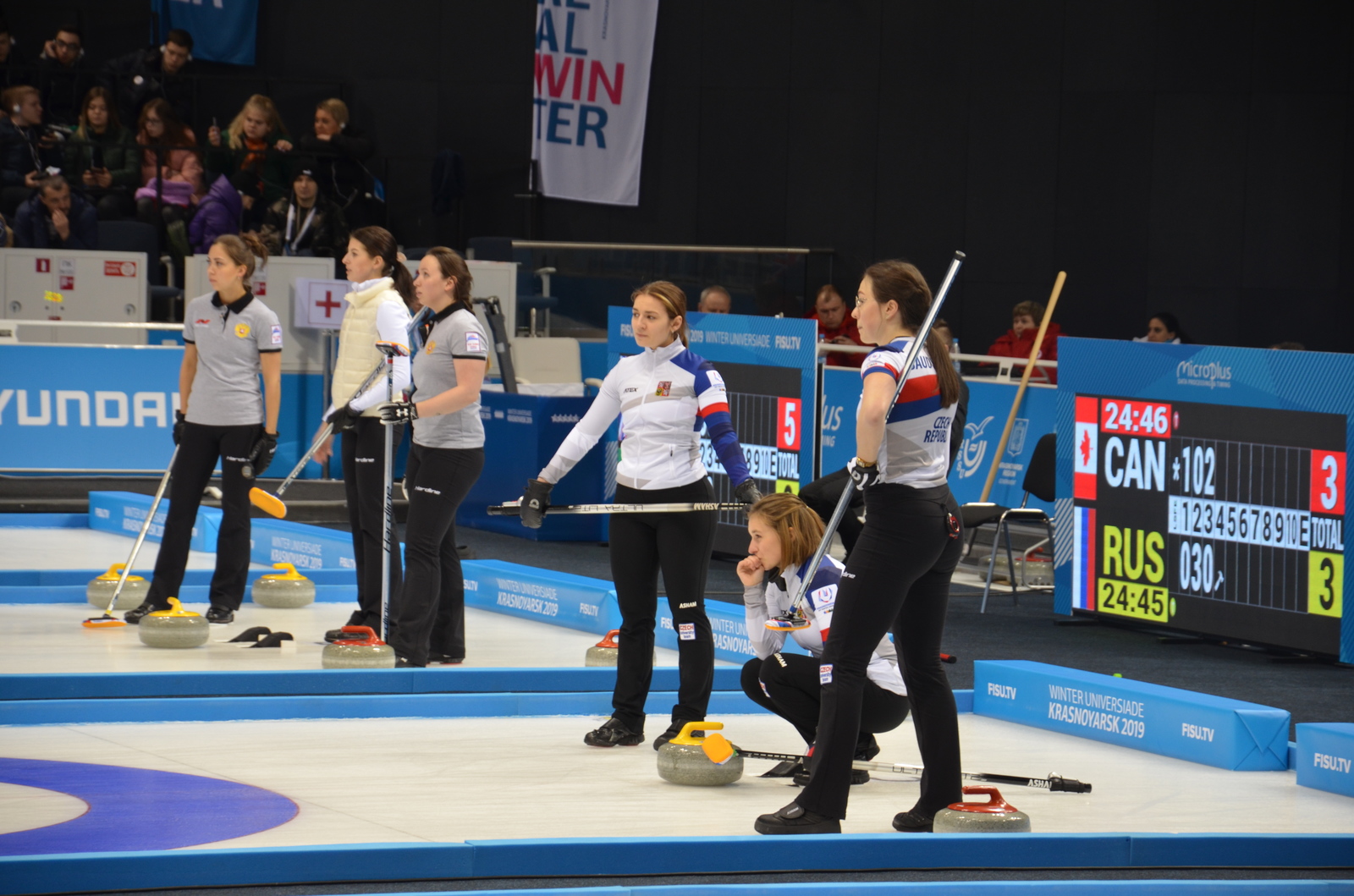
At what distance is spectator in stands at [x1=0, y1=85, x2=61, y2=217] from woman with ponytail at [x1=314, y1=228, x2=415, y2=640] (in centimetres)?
751

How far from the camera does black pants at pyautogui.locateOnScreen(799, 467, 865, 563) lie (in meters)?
6.36

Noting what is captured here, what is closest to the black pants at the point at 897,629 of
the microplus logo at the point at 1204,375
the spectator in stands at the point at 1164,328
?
the microplus logo at the point at 1204,375

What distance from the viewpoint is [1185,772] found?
18.5 feet

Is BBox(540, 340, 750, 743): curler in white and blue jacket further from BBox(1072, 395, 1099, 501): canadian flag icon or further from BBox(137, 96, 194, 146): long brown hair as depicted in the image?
BBox(137, 96, 194, 146): long brown hair

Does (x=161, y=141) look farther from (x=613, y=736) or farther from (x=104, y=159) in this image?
(x=613, y=736)

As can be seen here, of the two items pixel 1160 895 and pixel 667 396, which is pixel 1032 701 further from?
pixel 1160 895

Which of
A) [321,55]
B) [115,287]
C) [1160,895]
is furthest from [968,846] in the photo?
[321,55]

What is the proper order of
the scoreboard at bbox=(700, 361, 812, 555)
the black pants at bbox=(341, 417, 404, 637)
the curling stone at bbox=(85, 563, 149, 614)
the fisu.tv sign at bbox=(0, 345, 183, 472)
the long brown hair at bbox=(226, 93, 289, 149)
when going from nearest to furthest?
1. the black pants at bbox=(341, 417, 404, 637)
2. the curling stone at bbox=(85, 563, 149, 614)
3. the scoreboard at bbox=(700, 361, 812, 555)
4. the fisu.tv sign at bbox=(0, 345, 183, 472)
5. the long brown hair at bbox=(226, 93, 289, 149)

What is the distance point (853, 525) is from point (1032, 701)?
0.87 metres

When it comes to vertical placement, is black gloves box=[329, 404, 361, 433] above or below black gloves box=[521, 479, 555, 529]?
above

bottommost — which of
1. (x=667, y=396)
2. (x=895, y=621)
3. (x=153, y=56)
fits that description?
(x=895, y=621)

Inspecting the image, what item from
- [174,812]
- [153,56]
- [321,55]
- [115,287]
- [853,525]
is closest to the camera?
[174,812]

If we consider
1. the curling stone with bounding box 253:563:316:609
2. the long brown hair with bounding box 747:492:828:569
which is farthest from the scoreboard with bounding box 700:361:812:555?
the long brown hair with bounding box 747:492:828:569

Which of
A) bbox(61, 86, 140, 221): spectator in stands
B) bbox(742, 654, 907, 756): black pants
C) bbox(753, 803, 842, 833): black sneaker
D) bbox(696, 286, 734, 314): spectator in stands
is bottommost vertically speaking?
bbox(753, 803, 842, 833): black sneaker
